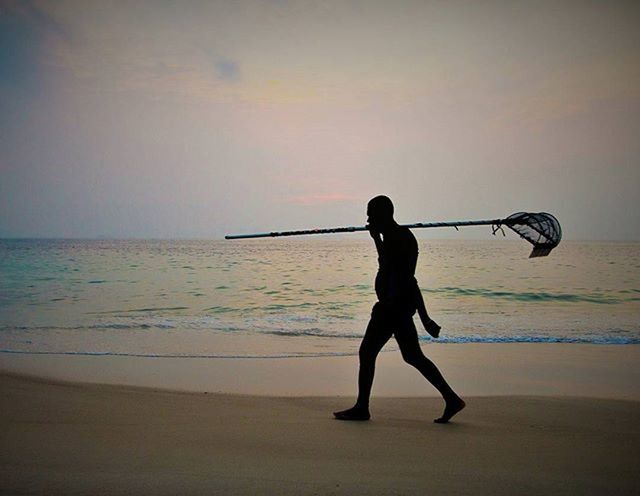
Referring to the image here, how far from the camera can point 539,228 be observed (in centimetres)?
556

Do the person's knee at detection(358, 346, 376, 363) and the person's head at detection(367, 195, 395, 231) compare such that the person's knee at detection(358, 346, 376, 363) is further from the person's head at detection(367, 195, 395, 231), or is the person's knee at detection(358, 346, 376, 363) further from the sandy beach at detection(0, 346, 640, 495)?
the person's head at detection(367, 195, 395, 231)

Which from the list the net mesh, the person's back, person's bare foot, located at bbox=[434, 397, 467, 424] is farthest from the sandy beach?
the net mesh

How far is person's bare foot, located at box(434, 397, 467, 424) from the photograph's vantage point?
4.95 m

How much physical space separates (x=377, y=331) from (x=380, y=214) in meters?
0.98

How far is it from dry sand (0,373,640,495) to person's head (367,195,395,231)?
167 cm

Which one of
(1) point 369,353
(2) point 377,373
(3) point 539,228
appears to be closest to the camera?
(1) point 369,353

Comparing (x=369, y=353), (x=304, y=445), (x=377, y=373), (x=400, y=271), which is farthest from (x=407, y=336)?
(x=377, y=373)

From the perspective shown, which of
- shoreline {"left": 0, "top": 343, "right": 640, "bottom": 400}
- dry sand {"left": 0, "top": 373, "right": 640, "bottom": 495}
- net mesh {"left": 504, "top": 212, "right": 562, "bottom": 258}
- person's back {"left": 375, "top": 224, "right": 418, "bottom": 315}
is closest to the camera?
dry sand {"left": 0, "top": 373, "right": 640, "bottom": 495}

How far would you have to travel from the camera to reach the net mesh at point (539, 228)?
5484mm

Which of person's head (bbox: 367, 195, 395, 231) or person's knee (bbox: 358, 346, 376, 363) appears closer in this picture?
person's head (bbox: 367, 195, 395, 231)

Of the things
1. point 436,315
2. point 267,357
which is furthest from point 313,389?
point 436,315

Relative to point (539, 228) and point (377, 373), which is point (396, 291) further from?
point (377, 373)

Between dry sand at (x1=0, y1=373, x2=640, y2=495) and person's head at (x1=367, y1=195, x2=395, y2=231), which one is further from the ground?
person's head at (x1=367, y1=195, x2=395, y2=231)

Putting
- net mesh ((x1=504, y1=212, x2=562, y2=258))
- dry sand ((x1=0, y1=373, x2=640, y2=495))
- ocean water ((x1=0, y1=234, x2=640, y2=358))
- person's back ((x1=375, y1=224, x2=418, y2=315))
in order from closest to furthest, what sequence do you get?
dry sand ((x1=0, y1=373, x2=640, y2=495)) → person's back ((x1=375, y1=224, x2=418, y2=315)) → net mesh ((x1=504, y1=212, x2=562, y2=258)) → ocean water ((x1=0, y1=234, x2=640, y2=358))
